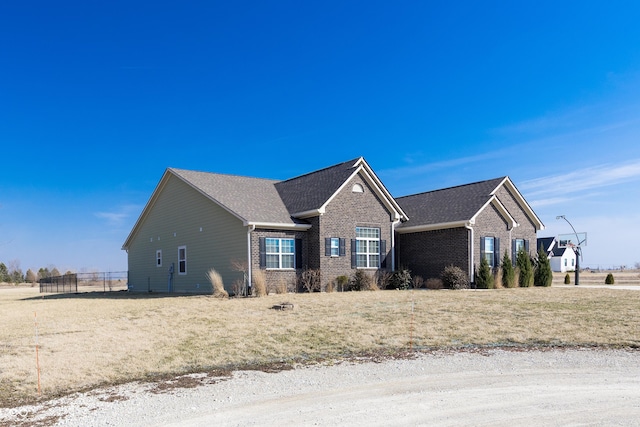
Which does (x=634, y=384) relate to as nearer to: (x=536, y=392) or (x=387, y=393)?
(x=536, y=392)

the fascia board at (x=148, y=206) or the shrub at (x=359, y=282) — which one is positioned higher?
the fascia board at (x=148, y=206)

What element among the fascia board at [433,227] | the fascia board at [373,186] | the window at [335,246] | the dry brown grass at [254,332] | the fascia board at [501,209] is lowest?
the dry brown grass at [254,332]

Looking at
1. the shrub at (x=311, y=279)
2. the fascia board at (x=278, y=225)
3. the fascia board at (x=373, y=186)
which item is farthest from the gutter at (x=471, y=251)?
the fascia board at (x=278, y=225)

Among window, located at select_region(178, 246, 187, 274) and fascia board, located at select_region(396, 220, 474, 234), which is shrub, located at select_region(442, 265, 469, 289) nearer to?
fascia board, located at select_region(396, 220, 474, 234)

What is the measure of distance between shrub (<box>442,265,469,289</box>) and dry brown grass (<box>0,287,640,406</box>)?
6521 mm

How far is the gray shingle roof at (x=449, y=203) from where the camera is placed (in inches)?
1086

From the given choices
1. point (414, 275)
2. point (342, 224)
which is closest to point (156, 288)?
point (342, 224)

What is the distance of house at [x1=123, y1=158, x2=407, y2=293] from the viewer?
2400cm

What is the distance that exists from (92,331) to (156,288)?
17813 millimetres

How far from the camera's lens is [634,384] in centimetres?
771

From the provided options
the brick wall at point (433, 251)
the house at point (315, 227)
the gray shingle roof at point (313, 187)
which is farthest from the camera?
the brick wall at point (433, 251)

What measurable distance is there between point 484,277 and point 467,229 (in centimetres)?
255

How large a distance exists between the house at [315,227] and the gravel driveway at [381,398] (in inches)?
591

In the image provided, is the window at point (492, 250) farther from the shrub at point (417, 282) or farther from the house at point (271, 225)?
the house at point (271, 225)
